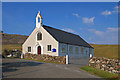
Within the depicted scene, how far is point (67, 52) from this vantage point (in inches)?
1141

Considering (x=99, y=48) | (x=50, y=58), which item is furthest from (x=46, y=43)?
(x=99, y=48)

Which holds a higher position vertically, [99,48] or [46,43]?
[46,43]

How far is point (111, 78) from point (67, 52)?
62.3 ft

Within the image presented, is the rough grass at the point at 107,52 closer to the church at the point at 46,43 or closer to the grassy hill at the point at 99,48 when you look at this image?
the grassy hill at the point at 99,48

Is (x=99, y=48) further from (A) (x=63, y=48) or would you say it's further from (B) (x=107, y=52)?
(A) (x=63, y=48)

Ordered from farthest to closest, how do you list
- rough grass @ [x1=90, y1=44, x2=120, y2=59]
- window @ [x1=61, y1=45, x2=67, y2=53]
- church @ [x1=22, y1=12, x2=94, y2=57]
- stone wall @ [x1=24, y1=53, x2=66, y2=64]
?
rough grass @ [x1=90, y1=44, x2=120, y2=59] < window @ [x1=61, y1=45, x2=67, y2=53] < church @ [x1=22, y1=12, x2=94, y2=57] < stone wall @ [x1=24, y1=53, x2=66, y2=64]

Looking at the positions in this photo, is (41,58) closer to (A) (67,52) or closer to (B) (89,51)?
(A) (67,52)

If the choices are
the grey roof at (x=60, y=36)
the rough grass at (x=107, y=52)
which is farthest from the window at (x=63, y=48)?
the rough grass at (x=107, y=52)

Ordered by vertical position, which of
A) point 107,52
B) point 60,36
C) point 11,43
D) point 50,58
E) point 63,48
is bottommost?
point 107,52

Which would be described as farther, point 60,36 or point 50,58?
point 60,36

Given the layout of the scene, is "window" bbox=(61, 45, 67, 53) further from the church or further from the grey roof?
the grey roof

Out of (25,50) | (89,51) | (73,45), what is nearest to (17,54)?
(25,50)

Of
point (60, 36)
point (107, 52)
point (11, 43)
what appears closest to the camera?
point (60, 36)

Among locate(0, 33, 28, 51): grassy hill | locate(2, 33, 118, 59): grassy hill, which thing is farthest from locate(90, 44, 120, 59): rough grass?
locate(0, 33, 28, 51): grassy hill
